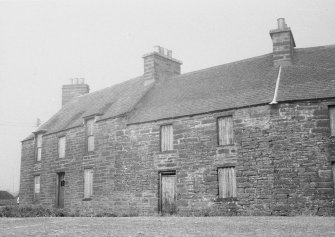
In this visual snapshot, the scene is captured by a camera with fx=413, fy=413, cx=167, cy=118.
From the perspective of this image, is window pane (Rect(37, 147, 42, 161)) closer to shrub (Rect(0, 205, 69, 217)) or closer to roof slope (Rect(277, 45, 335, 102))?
shrub (Rect(0, 205, 69, 217))

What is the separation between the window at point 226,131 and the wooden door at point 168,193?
10.3ft

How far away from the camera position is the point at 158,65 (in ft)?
87.0

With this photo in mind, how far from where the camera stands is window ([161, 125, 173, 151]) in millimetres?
20875

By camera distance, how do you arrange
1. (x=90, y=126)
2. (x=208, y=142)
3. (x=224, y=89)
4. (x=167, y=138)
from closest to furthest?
(x=208, y=142) < (x=167, y=138) < (x=224, y=89) < (x=90, y=126)

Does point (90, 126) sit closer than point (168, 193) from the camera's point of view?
No

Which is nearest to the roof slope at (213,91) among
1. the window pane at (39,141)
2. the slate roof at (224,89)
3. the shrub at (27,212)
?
the slate roof at (224,89)

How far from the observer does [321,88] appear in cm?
1766

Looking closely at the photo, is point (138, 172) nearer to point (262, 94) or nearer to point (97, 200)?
point (97, 200)

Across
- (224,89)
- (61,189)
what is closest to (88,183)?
(61,189)

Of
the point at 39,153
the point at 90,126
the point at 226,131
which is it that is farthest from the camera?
the point at 39,153

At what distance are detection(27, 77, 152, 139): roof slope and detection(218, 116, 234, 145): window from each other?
5.90 m

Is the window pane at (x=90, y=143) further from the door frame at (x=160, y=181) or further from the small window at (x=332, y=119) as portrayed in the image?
the small window at (x=332, y=119)

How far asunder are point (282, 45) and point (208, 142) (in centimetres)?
655

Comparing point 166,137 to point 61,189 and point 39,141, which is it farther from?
point 39,141
